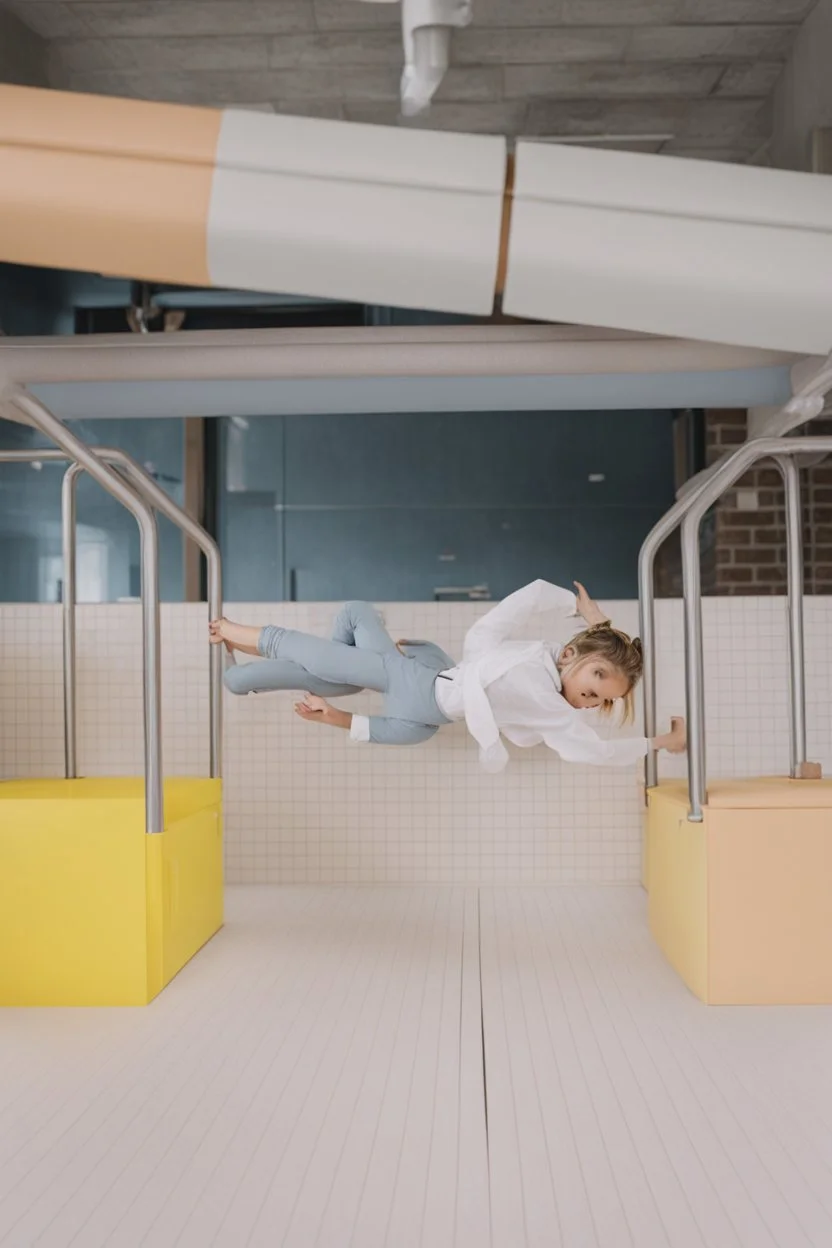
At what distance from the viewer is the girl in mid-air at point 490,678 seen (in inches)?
127

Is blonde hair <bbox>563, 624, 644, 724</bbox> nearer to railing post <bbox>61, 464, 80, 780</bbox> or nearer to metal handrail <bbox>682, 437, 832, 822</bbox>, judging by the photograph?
metal handrail <bbox>682, 437, 832, 822</bbox>

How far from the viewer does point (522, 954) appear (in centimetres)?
330

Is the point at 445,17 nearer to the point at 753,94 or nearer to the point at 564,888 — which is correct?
the point at 753,94

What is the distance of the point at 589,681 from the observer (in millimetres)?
3256

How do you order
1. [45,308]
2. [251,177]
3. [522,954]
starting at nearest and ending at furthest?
[251,177] → [522,954] → [45,308]

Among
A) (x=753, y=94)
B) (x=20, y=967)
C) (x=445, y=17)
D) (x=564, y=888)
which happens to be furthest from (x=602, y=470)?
(x=20, y=967)

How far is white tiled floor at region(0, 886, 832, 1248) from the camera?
5.68ft

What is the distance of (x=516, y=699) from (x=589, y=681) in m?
0.22

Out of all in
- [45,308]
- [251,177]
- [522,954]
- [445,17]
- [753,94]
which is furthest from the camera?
[45,308]

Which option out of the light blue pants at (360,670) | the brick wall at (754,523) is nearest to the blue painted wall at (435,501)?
the brick wall at (754,523)

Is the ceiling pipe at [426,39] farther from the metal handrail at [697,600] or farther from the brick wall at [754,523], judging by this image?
the brick wall at [754,523]

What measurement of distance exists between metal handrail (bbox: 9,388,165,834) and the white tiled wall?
139 cm

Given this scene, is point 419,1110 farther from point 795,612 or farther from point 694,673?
point 795,612

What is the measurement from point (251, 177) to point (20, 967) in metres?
2.00
